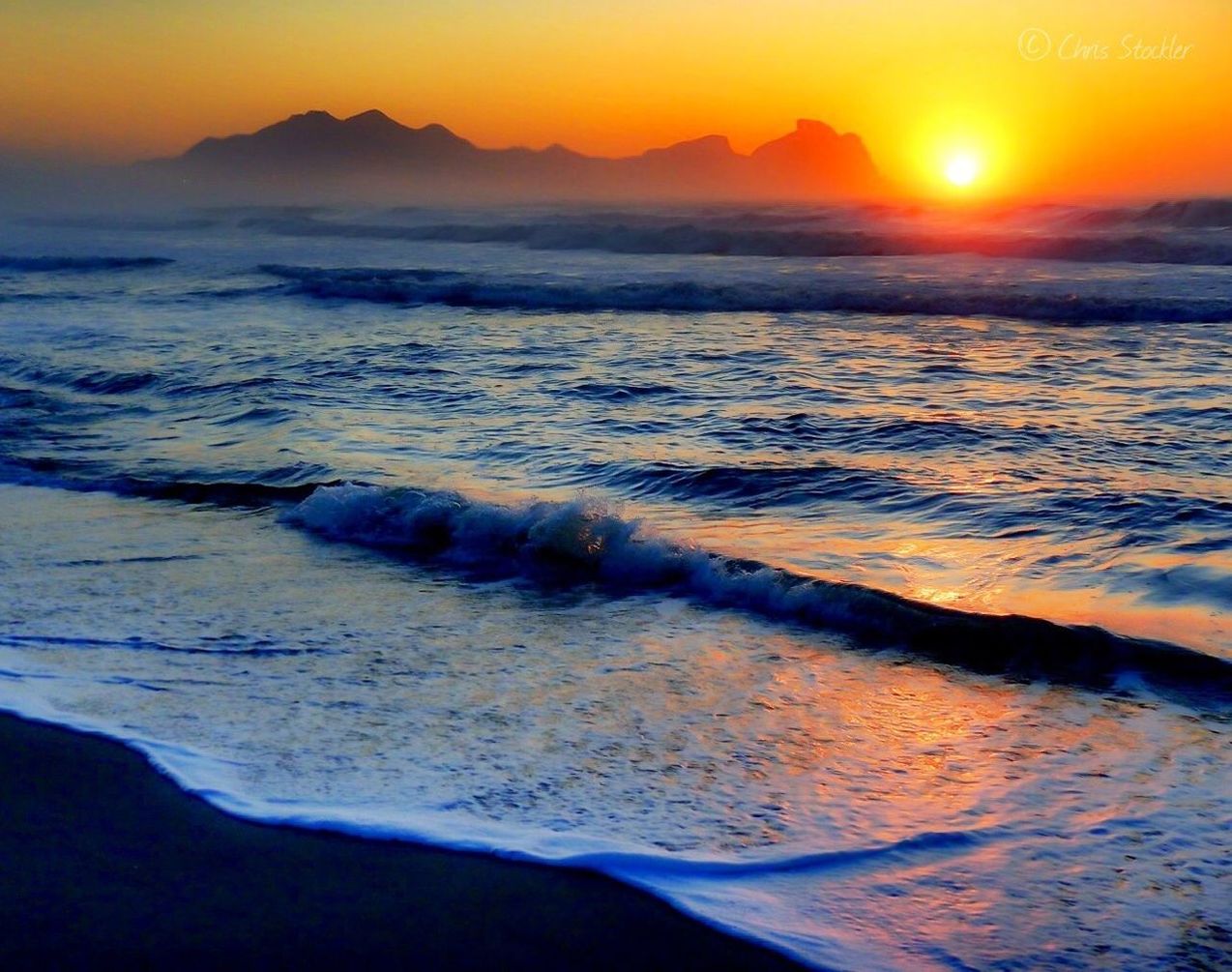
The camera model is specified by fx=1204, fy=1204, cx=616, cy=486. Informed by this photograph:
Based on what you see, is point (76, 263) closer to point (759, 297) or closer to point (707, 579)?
point (759, 297)

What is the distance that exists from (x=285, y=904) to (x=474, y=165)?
5769 inches

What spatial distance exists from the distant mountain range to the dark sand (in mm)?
109161

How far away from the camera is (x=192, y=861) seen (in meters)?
3.31

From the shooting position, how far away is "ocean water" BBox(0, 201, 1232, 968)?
3.37 metres

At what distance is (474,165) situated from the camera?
470 feet

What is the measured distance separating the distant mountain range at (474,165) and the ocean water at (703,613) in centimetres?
10255

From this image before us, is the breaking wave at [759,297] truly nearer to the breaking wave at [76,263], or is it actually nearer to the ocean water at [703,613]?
the ocean water at [703,613]

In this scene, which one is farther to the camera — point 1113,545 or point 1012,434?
point 1012,434

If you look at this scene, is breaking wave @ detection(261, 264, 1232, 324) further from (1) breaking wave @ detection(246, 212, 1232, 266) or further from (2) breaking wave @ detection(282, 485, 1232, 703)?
(2) breaking wave @ detection(282, 485, 1232, 703)

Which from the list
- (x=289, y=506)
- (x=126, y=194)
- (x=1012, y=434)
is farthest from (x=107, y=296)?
(x=126, y=194)

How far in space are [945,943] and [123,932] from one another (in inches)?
79.1

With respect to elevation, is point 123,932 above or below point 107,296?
below

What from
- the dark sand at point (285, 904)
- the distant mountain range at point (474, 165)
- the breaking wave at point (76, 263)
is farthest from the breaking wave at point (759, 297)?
the distant mountain range at point (474, 165)

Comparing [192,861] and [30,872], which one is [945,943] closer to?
[192,861]
